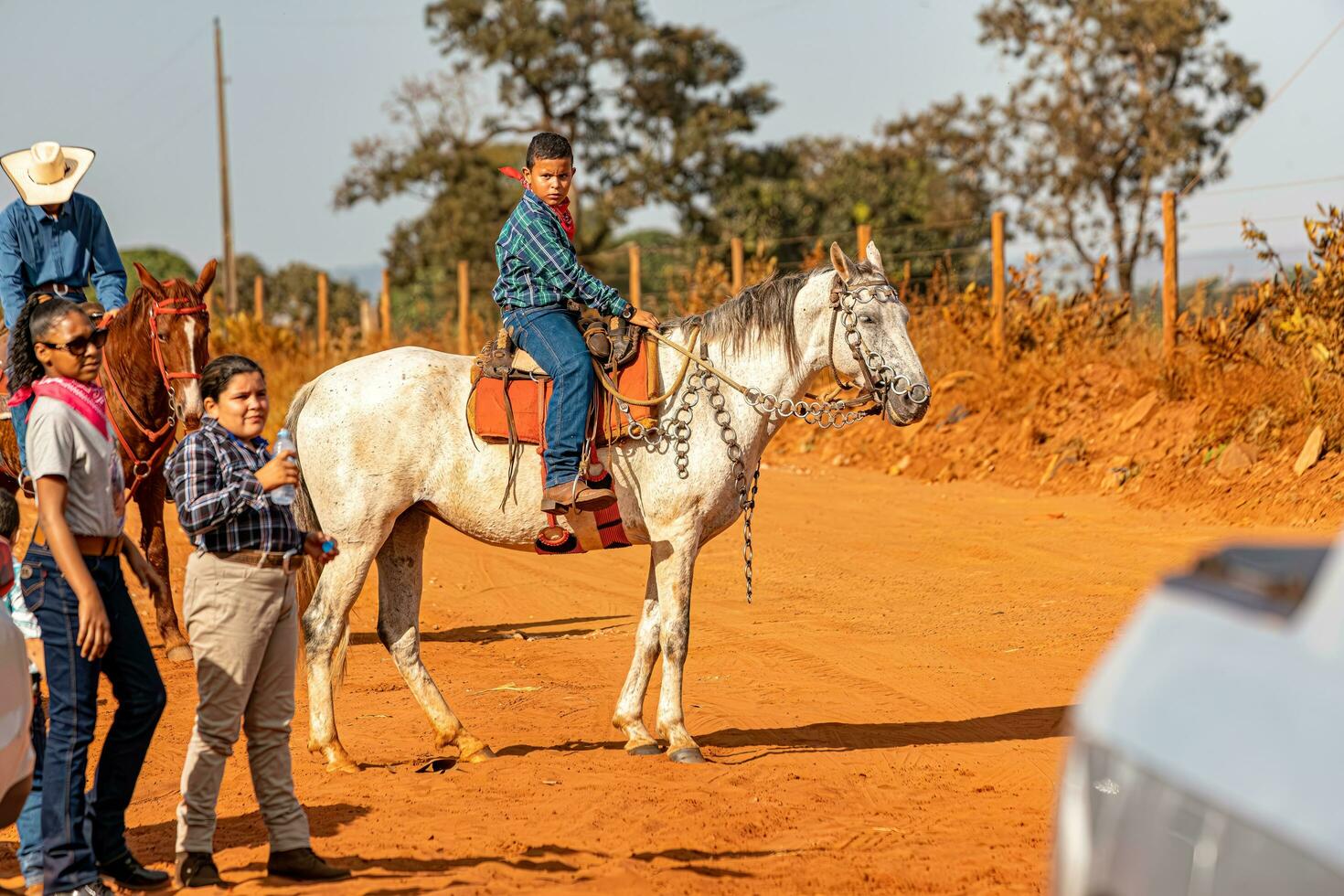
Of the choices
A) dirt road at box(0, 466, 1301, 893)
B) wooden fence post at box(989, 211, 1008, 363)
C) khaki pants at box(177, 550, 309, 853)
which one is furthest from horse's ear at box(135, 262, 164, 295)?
wooden fence post at box(989, 211, 1008, 363)

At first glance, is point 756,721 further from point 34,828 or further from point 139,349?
point 139,349

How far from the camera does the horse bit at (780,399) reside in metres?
7.57

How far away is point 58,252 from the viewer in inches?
381

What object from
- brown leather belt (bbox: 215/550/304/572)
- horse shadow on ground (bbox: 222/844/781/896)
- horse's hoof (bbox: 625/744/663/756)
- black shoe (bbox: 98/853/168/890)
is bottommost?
horse's hoof (bbox: 625/744/663/756)

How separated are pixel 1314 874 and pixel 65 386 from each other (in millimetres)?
4408

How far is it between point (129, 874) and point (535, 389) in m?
3.06

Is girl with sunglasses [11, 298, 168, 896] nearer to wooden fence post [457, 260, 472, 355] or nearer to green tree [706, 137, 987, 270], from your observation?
wooden fence post [457, 260, 472, 355]

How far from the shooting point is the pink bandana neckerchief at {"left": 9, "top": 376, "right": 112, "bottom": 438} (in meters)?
5.18

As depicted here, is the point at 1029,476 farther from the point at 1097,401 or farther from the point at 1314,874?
the point at 1314,874

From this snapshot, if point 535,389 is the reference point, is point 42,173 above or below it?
above

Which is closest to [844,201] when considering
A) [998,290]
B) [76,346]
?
[998,290]

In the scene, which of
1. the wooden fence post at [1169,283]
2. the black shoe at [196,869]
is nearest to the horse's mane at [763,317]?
the black shoe at [196,869]

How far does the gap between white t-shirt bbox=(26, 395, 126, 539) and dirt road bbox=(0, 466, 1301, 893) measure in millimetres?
1431

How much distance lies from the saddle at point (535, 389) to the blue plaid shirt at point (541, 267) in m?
0.21
